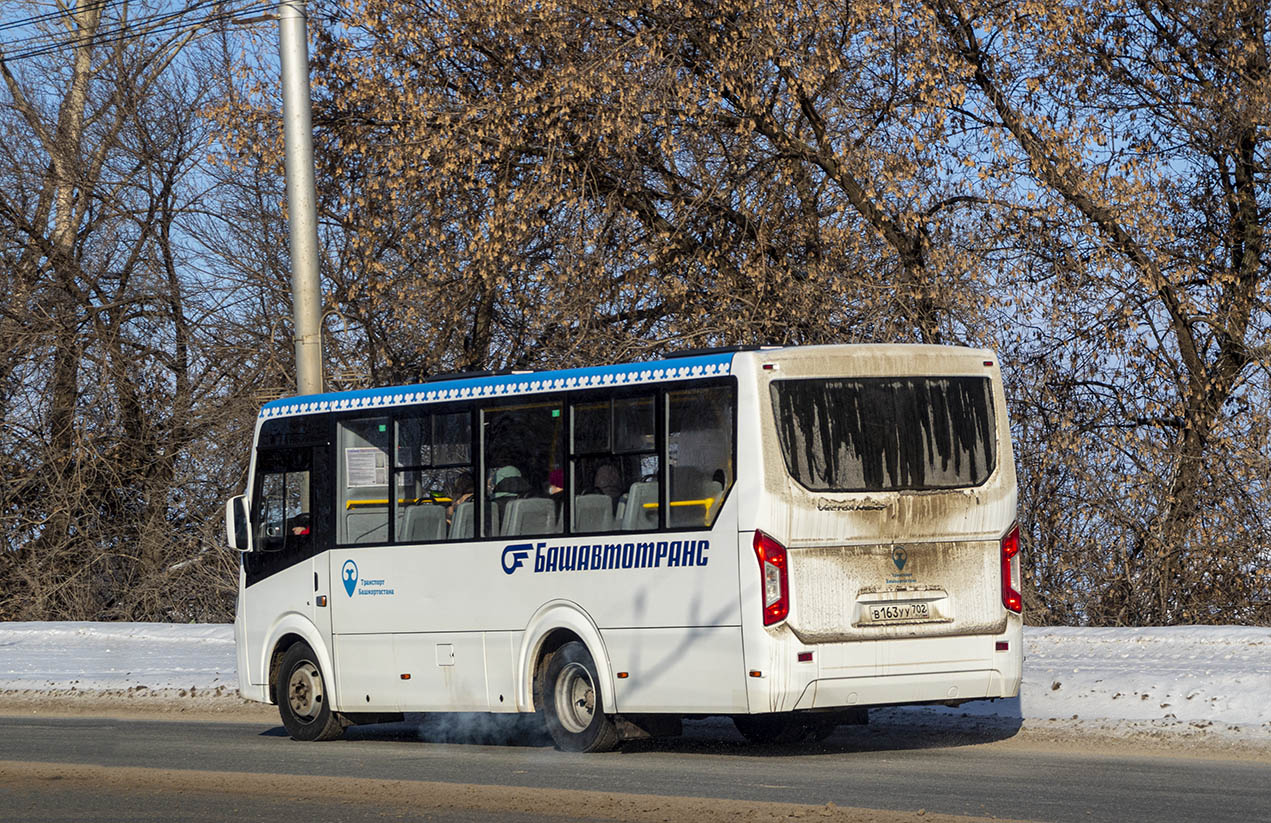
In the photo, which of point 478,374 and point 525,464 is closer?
point 525,464

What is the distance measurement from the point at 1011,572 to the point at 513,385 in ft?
12.5

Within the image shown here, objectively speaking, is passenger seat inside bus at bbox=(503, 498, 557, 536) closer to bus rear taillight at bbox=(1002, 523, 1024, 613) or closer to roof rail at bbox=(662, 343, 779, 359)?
roof rail at bbox=(662, 343, 779, 359)

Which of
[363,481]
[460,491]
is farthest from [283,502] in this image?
[460,491]

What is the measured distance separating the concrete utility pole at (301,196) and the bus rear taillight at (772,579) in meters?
9.37

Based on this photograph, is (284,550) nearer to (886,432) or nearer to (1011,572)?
(886,432)

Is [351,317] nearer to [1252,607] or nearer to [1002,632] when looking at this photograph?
[1252,607]

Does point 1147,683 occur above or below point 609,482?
below

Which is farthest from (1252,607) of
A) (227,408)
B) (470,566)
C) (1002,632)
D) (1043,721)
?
(227,408)

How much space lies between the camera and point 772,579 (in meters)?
11.2

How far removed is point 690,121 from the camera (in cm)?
2103

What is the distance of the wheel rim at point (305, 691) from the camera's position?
48.3 ft

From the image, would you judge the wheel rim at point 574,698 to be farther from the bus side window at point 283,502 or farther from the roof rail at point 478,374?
the bus side window at point 283,502

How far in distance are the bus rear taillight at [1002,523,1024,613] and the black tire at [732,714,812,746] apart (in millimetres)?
1980

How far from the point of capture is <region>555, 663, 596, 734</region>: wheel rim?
41.5 feet
